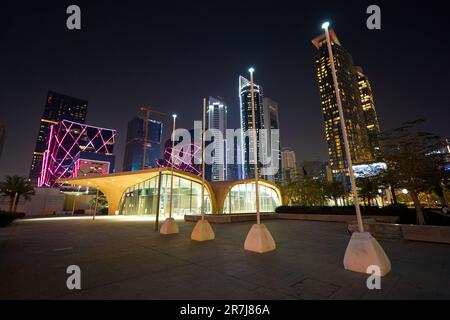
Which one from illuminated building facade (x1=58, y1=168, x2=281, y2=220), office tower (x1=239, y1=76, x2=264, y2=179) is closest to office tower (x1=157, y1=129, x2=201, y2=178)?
office tower (x1=239, y1=76, x2=264, y2=179)

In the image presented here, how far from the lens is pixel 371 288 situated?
362cm

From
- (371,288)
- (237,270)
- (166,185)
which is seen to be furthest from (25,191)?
(371,288)

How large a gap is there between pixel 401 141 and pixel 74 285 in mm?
15148

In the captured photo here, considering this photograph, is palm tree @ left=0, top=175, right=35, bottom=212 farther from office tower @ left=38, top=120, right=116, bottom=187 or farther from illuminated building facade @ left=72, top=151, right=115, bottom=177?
office tower @ left=38, top=120, right=116, bottom=187

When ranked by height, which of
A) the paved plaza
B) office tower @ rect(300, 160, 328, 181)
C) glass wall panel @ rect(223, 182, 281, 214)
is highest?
office tower @ rect(300, 160, 328, 181)

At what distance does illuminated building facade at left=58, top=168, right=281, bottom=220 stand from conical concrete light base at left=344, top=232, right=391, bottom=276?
77.0ft

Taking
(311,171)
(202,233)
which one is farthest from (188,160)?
(202,233)

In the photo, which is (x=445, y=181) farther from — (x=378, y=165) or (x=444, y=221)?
(x=378, y=165)

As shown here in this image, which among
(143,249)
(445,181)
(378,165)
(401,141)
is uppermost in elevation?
(401,141)

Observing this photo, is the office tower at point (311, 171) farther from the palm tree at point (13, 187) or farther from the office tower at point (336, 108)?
the office tower at point (336, 108)

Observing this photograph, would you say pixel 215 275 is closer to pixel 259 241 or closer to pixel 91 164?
pixel 259 241

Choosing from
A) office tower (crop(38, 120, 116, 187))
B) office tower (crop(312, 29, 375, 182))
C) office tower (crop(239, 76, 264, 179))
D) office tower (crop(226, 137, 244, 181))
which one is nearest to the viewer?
office tower (crop(239, 76, 264, 179))

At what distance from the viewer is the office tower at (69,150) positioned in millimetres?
105125

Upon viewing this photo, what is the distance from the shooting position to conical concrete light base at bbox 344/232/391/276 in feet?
14.3
